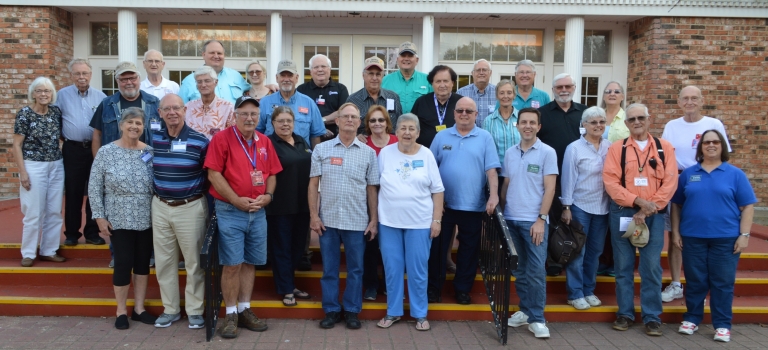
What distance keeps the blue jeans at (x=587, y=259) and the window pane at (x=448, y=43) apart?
5.50m

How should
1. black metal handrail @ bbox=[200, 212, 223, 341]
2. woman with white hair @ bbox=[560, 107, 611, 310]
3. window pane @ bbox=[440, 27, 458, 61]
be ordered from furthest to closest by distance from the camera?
window pane @ bbox=[440, 27, 458, 61] < woman with white hair @ bbox=[560, 107, 611, 310] < black metal handrail @ bbox=[200, 212, 223, 341]

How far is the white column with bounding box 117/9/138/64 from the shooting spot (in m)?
8.57

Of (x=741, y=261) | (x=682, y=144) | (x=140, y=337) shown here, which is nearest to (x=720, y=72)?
(x=741, y=261)

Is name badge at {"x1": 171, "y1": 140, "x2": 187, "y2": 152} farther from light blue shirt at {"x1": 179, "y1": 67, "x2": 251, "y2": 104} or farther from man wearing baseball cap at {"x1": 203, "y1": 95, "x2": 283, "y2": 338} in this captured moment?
light blue shirt at {"x1": 179, "y1": 67, "x2": 251, "y2": 104}

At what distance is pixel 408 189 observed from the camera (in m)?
4.13

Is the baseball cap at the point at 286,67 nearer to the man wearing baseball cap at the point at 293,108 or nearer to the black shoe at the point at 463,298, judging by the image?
the man wearing baseball cap at the point at 293,108

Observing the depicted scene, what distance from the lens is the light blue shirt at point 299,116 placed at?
4.89 meters

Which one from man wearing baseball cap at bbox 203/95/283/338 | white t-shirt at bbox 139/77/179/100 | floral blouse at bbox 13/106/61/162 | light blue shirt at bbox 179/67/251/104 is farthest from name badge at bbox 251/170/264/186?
floral blouse at bbox 13/106/61/162

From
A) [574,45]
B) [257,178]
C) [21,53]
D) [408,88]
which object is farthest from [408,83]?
[21,53]

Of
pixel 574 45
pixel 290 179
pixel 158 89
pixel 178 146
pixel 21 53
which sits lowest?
pixel 290 179

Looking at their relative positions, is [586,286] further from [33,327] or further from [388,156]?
[33,327]

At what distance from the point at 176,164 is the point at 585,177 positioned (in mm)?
3260

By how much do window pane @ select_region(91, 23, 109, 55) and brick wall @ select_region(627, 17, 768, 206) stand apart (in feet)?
30.0

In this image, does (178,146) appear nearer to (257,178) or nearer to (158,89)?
(257,178)
